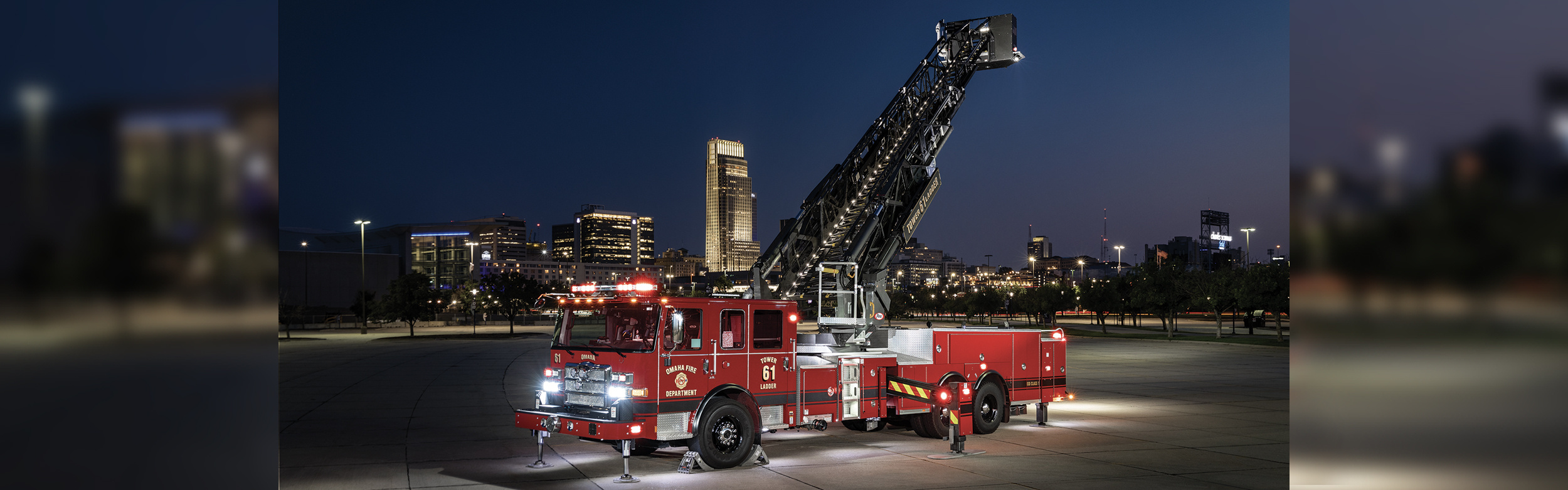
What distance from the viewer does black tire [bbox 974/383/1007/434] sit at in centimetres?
1605

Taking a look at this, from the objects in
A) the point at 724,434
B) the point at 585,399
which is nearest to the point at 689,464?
the point at 724,434

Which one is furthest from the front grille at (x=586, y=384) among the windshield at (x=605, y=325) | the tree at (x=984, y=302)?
the tree at (x=984, y=302)

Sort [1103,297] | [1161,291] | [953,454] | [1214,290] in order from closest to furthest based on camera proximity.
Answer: [953,454], [1214,290], [1161,291], [1103,297]

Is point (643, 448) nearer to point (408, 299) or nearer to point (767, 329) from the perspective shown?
point (767, 329)

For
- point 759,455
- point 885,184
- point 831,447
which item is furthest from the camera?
point 885,184

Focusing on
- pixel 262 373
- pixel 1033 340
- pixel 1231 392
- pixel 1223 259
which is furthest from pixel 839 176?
pixel 1223 259

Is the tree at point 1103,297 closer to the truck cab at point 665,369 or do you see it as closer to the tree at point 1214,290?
the tree at point 1214,290

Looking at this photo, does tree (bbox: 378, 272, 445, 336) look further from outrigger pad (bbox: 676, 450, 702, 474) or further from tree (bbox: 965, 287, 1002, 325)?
outrigger pad (bbox: 676, 450, 702, 474)

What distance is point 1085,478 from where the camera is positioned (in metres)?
11.8

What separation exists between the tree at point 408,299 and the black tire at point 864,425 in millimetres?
53423

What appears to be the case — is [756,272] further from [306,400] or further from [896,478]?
[306,400]

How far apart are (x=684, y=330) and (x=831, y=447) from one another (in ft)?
11.0

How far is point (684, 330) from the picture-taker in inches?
507

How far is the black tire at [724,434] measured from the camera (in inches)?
496
